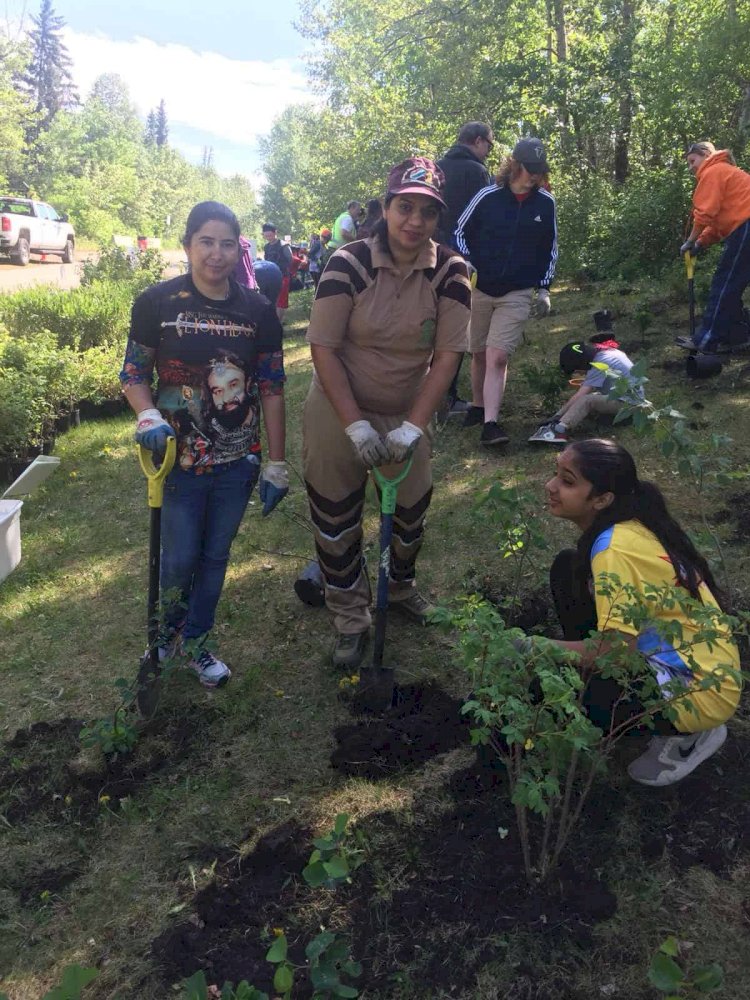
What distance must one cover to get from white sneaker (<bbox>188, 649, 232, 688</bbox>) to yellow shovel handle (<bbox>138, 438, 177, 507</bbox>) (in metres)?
0.77

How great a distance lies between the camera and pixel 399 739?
247cm

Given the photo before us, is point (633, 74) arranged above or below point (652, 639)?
above

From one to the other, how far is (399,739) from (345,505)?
893mm

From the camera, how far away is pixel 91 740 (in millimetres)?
2379

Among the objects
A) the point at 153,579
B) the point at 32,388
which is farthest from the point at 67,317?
the point at 153,579

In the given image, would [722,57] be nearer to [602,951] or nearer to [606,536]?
[606,536]

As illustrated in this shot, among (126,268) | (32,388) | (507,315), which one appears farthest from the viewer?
(126,268)

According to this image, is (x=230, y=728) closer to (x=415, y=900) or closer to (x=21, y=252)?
(x=415, y=900)

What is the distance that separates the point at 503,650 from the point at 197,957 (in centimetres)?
111

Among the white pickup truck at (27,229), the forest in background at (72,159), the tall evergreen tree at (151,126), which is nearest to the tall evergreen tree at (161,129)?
the tall evergreen tree at (151,126)

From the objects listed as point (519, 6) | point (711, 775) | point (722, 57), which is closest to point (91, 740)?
point (711, 775)

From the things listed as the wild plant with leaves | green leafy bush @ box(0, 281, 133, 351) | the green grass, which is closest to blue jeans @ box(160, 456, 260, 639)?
the green grass

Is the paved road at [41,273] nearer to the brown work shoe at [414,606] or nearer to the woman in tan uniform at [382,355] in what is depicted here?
the brown work shoe at [414,606]

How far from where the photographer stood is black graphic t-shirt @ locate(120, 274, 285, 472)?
7.89 feet
